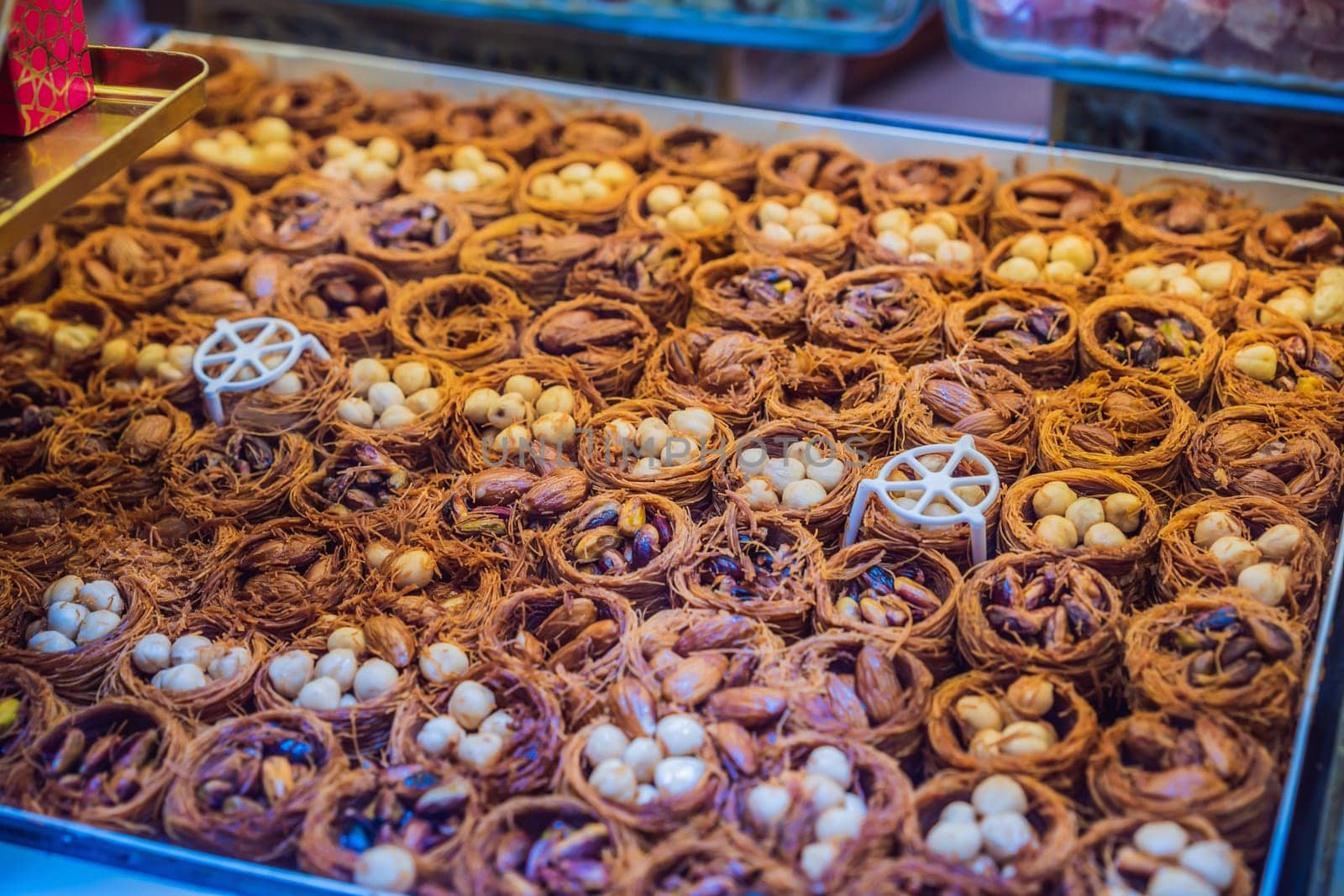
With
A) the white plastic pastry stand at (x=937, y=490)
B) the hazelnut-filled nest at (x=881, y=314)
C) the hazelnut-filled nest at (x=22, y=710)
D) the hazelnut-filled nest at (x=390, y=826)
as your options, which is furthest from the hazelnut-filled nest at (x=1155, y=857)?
the hazelnut-filled nest at (x=22, y=710)

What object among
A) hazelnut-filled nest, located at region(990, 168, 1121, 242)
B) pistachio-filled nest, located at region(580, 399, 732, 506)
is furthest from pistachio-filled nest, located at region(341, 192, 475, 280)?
hazelnut-filled nest, located at region(990, 168, 1121, 242)

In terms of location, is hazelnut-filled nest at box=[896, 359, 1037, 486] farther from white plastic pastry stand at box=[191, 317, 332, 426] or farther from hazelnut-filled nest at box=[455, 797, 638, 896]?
white plastic pastry stand at box=[191, 317, 332, 426]

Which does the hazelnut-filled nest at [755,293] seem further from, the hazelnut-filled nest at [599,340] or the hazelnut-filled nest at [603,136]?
the hazelnut-filled nest at [603,136]

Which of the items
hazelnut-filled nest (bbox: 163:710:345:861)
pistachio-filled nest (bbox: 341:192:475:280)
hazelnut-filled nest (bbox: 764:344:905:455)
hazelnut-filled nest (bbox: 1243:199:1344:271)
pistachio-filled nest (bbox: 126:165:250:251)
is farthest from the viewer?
pistachio-filled nest (bbox: 126:165:250:251)

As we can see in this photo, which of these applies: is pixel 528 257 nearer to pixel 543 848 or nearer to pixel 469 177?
pixel 469 177

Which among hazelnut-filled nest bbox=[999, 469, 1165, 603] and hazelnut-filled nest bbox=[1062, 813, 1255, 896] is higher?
hazelnut-filled nest bbox=[999, 469, 1165, 603]

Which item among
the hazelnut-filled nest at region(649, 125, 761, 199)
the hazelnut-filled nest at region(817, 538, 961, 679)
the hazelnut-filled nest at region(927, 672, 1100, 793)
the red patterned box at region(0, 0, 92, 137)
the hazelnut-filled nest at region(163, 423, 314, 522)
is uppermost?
the red patterned box at region(0, 0, 92, 137)

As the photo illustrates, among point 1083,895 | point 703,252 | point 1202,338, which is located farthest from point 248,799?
point 1202,338
